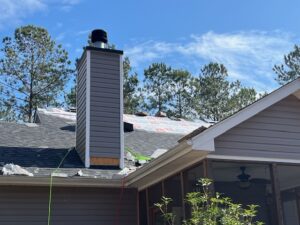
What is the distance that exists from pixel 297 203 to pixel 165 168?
2951 millimetres

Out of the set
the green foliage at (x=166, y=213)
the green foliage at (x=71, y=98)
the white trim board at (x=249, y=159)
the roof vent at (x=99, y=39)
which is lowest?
the green foliage at (x=166, y=213)

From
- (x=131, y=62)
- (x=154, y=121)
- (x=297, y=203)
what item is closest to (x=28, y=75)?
(x=131, y=62)

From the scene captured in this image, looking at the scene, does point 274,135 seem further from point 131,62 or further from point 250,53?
point 131,62

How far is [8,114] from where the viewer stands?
84.8ft

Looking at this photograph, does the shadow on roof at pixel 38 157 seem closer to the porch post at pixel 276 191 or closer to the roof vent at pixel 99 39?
the roof vent at pixel 99 39

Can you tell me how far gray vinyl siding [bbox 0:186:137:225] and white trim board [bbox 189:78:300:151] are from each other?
282cm

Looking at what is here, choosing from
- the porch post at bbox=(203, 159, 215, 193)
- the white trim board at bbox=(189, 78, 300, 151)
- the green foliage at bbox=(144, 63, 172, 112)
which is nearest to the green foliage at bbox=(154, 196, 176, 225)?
the porch post at bbox=(203, 159, 215, 193)

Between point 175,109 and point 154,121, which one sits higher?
point 175,109

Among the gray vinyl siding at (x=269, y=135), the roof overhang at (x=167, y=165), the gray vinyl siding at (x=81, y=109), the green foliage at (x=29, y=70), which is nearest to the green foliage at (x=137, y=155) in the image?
the gray vinyl siding at (x=81, y=109)

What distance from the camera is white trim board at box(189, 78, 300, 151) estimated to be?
20.7 feet

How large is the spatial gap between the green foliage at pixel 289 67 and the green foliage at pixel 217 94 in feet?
6.26

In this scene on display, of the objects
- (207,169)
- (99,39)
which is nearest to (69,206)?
(207,169)

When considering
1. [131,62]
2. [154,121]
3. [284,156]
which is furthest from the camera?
[131,62]

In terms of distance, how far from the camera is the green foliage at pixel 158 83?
2975cm
